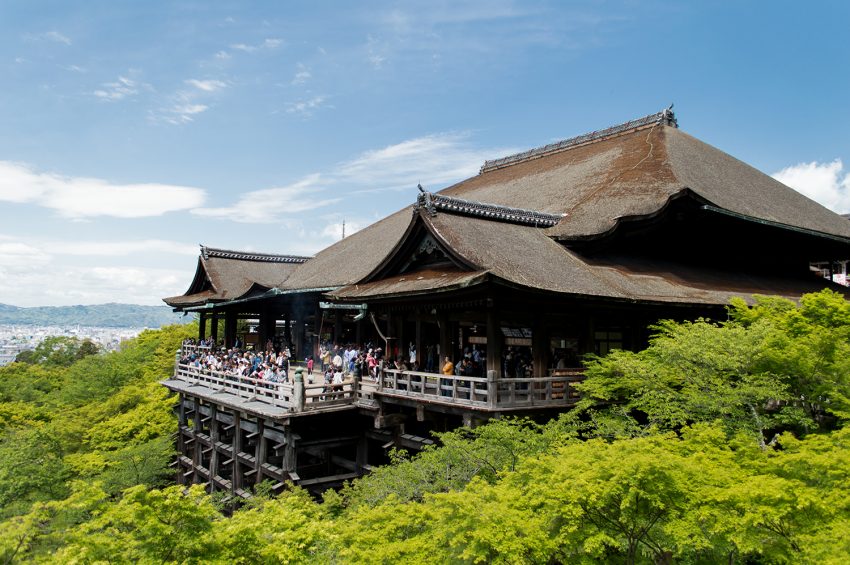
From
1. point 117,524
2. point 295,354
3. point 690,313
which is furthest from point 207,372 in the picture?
point 690,313

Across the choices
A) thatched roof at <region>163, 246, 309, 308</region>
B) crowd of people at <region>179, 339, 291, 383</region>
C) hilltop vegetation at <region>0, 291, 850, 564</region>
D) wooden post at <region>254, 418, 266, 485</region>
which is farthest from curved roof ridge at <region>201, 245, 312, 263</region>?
hilltop vegetation at <region>0, 291, 850, 564</region>

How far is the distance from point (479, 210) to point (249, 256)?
Answer: 68.0 ft

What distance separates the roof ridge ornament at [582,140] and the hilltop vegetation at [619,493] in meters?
16.6

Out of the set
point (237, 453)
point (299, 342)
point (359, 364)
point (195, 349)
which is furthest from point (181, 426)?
point (359, 364)

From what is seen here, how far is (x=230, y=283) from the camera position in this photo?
3181cm

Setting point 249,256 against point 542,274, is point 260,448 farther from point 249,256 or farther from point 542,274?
point 249,256

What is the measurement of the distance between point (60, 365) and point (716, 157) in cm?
5832

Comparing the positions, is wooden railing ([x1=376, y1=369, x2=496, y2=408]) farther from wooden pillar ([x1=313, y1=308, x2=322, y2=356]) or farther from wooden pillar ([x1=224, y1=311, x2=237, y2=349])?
wooden pillar ([x1=224, y1=311, x2=237, y2=349])

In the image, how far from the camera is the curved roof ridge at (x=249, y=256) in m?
33.4

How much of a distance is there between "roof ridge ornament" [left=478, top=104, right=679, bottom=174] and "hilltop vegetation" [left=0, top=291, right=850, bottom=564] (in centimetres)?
1663

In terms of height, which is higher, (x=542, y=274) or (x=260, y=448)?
(x=542, y=274)

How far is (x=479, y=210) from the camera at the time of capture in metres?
18.1

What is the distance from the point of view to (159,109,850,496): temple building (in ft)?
48.7

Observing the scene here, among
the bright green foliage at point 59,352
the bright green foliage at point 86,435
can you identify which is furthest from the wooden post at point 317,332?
the bright green foliage at point 59,352
